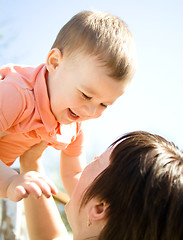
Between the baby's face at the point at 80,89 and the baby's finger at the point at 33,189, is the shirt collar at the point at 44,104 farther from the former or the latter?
the baby's finger at the point at 33,189

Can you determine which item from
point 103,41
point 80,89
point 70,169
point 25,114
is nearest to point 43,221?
point 70,169

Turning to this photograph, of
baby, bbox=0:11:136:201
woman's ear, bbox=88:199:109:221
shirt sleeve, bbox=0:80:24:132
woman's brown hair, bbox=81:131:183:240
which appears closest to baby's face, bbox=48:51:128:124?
baby, bbox=0:11:136:201

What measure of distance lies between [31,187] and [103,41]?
1.92 feet

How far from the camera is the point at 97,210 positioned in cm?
107

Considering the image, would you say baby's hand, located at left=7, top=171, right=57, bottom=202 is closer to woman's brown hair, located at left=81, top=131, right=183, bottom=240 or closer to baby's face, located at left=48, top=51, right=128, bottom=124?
woman's brown hair, located at left=81, top=131, right=183, bottom=240

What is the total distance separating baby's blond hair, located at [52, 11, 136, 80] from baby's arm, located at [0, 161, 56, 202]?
460mm

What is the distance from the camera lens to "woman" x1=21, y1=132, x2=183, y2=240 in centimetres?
98

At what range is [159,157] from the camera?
3.36 ft

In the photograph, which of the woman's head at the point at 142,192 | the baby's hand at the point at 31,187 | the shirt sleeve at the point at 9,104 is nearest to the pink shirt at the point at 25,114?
the shirt sleeve at the point at 9,104

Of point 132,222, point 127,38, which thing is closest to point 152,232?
point 132,222

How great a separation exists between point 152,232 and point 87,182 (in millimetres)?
287

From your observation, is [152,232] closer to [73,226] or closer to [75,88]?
[73,226]

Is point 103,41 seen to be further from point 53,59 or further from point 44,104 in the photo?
point 44,104

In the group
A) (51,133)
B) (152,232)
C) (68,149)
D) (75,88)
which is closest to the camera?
(152,232)
